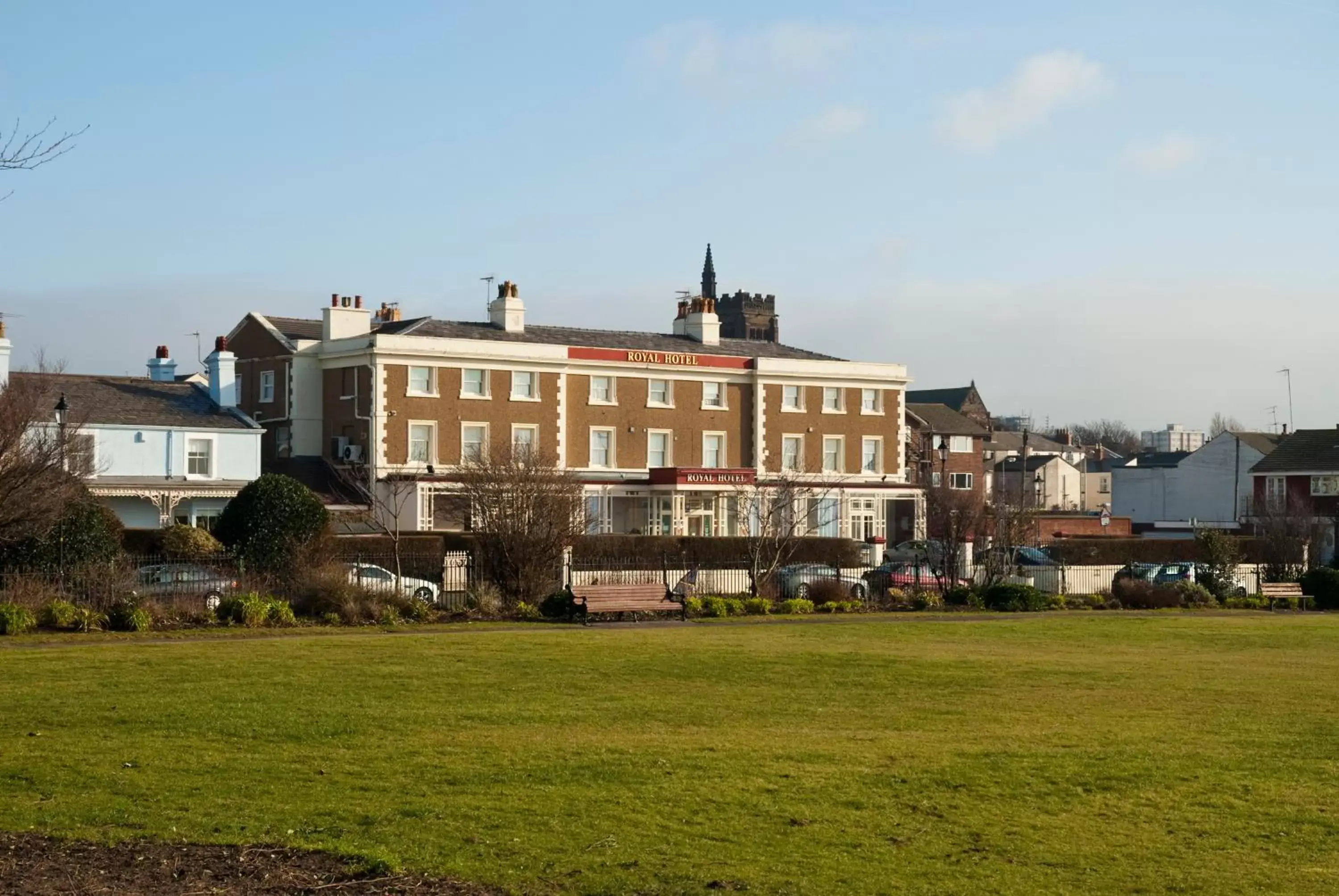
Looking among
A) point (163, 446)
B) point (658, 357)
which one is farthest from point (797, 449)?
point (163, 446)

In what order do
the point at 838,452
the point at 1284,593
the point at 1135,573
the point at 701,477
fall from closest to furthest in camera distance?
1. the point at 1284,593
2. the point at 1135,573
3. the point at 701,477
4. the point at 838,452

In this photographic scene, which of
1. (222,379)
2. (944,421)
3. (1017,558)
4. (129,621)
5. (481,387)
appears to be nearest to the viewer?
(129,621)

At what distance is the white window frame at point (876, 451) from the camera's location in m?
74.3

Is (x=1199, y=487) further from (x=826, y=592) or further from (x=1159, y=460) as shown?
(x=826, y=592)

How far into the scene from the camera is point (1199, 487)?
94062 millimetres

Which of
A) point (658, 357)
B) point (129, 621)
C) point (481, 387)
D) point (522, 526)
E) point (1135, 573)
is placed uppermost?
point (658, 357)

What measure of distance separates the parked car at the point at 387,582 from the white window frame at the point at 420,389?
27.2 m

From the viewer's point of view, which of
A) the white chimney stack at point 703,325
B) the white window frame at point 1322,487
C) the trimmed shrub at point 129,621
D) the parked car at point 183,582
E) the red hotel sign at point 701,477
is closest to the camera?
the trimmed shrub at point 129,621

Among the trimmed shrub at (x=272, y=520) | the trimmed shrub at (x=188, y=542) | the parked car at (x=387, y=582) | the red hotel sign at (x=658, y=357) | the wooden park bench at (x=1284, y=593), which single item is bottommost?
the wooden park bench at (x=1284, y=593)

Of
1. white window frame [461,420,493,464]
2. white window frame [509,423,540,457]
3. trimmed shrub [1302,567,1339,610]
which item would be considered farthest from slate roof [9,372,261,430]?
trimmed shrub [1302,567,1339,610]

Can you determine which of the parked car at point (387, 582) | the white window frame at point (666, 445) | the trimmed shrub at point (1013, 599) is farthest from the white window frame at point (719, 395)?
the parked car at point (387, 582)

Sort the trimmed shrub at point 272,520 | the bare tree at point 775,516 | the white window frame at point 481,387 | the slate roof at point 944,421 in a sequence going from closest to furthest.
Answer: the trimmed shrub at point 272,520
the bare tree at point 775,516
the white window frame at point 481,387
the slate roof at point 944,421

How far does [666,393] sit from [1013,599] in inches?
1315

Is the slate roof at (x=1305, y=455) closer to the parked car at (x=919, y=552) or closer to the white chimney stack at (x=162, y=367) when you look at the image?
the parked car at (x=919, y=552)
